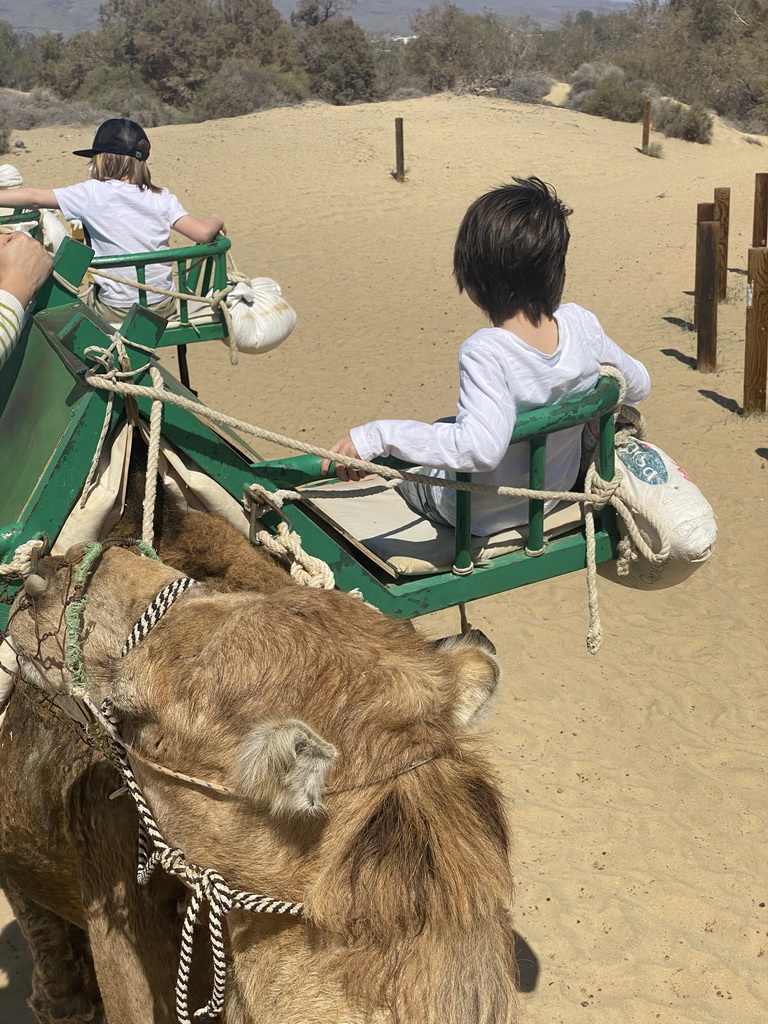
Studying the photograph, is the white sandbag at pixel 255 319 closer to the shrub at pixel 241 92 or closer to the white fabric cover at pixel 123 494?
the white fabric cover at pixel 123 494

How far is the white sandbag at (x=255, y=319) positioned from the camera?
5.29 meters

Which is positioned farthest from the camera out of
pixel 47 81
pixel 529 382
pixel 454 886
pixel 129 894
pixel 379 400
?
pixel 47 81

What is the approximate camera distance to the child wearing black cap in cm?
523

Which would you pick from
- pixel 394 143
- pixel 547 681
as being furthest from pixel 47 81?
pixel 547 681

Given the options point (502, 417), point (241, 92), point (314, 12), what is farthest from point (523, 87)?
point (502, 417)

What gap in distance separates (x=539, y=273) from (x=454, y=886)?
5.50 ft

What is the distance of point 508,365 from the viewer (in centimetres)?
249

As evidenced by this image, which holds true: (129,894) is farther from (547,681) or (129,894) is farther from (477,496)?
(547,681)

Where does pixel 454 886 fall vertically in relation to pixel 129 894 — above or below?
above

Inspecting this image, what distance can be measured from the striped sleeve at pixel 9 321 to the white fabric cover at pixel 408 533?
30.8 inches

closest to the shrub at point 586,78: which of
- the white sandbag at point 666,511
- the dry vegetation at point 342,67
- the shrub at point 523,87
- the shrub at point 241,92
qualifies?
the dry vegetation at point 342,67

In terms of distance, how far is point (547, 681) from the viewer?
5398 mm

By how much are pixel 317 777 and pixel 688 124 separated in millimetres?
26646

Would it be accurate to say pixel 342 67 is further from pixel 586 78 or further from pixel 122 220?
pixel 122 220
